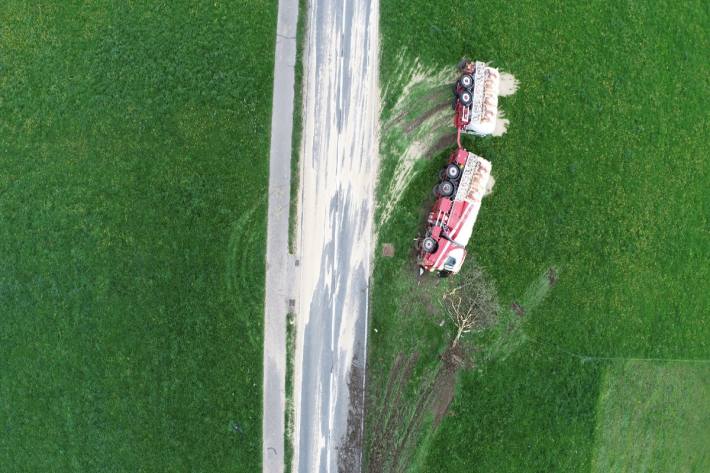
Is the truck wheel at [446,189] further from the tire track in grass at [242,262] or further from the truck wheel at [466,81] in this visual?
the tire track in grass at [242,262]

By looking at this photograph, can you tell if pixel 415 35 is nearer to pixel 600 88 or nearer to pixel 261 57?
pixel 261 57

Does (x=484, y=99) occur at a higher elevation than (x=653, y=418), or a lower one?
higher

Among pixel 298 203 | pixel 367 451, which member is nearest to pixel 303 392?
pixel 367 451

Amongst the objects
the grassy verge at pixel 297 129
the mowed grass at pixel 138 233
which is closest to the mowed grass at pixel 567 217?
the grassy verge at pixel 297 129

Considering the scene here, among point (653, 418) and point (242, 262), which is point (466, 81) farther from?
point (653, 418)

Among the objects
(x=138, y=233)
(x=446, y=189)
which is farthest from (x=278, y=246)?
(x=446, y=189)
